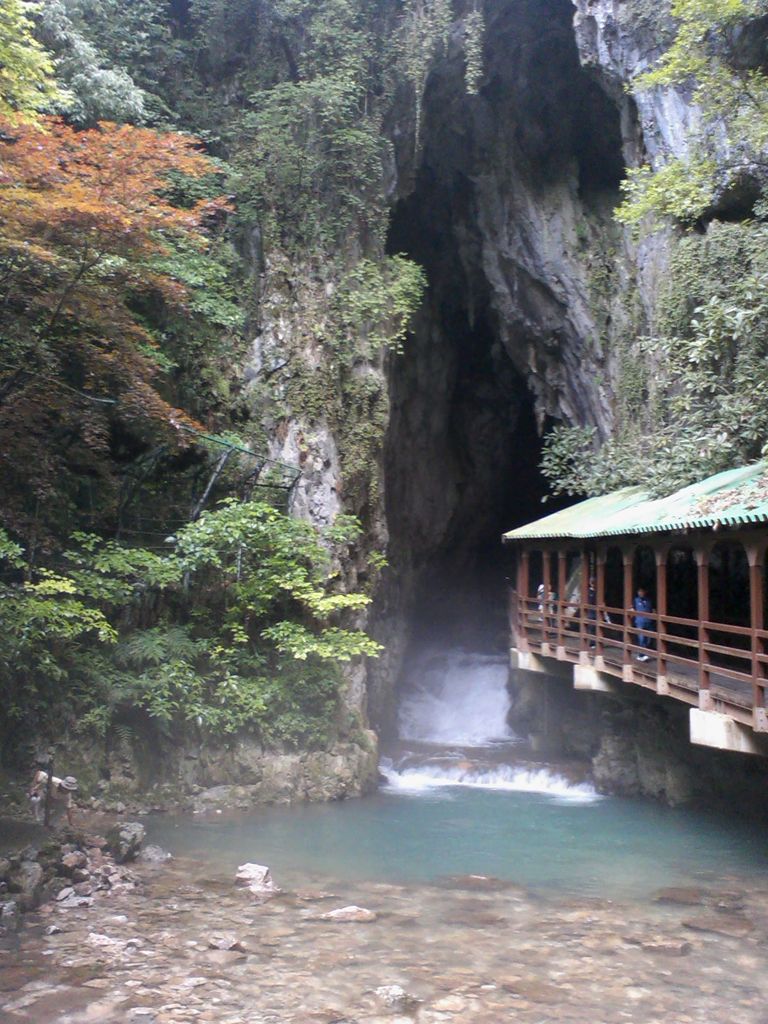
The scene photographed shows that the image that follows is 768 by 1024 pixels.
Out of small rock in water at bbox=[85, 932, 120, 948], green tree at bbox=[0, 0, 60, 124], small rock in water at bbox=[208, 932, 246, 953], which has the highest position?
green tree at bbox=[0, 0, 60, 124]

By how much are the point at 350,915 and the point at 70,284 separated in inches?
301

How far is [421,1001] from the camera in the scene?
21.9 feet

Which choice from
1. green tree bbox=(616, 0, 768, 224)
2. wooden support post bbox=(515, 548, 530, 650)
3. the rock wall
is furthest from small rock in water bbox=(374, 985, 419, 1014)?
wooden support post bbox=(515, 548, 530, 650)

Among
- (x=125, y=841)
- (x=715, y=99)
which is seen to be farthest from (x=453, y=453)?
(x=125, y=841)

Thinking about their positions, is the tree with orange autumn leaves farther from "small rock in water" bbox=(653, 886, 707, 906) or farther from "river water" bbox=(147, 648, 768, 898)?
"small rock in water" bbox=(653, 886, 707, 906)

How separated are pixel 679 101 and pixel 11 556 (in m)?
14.5

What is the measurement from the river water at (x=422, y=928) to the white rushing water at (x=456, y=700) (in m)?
7.90

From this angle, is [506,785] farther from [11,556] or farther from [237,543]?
[11,556]

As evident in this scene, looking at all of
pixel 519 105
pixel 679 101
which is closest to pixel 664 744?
pixel 679 101

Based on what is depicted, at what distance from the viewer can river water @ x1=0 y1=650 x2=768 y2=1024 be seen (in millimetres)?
6562

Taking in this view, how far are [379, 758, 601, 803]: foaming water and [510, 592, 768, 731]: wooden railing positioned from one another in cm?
218

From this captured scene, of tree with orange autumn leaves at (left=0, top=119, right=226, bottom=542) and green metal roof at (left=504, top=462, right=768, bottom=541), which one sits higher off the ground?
tree with orange autumn leaves at (left=0, top=119, right=226, bottom=542)

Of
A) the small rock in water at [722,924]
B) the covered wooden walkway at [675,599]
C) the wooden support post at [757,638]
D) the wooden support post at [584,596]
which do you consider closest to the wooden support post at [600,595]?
the covered wooden walkway at [675,599]

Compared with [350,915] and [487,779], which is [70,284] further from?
A: [487,779]
